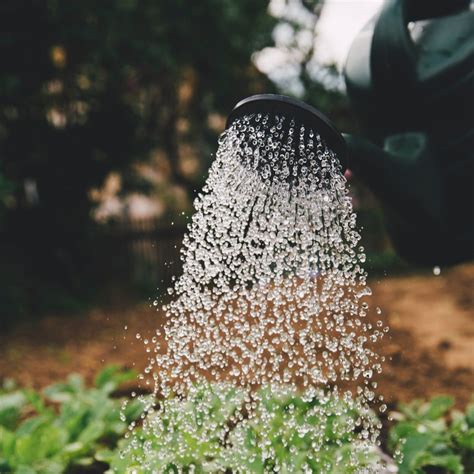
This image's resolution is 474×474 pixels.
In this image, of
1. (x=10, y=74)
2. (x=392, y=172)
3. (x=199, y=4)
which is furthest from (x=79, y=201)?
(x=392, y=172)

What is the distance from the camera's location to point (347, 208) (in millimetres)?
2100

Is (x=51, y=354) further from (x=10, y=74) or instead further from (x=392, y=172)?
(x=392, y=172)

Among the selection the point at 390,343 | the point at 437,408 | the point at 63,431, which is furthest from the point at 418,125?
the point at 390,343

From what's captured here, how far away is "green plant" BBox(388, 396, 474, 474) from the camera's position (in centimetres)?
229

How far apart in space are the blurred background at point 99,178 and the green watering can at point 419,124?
3.00m

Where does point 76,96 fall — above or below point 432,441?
above

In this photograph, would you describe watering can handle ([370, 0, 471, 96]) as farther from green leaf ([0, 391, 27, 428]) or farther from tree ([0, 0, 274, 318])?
tree ([0, 0, 274, 318])

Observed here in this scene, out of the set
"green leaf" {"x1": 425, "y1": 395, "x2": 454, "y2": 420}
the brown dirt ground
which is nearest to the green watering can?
"green leaf" {"x1": 425, "y1": 395, "x2": 454, "y2": 420}

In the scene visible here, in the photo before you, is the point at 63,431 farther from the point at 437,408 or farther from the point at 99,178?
the point at 99,178

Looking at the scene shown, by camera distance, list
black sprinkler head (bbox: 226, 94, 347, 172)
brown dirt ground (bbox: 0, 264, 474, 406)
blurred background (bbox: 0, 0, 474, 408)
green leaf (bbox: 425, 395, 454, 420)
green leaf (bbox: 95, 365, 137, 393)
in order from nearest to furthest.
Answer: black sprinkler head (bbox: 226, 94, 347, 172), green leaf (bbox: 425, 395, 454, 420), green leaf (bbox: 95, 365, 137, 393), brown dirt ground (bbox: 0, 264, 474, 406), blurred background (bbox: 0, 0, 474, 408)

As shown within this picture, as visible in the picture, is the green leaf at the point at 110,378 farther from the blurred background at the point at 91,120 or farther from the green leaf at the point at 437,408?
the blurred background at the point at 91,120

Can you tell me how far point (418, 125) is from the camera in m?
2.03

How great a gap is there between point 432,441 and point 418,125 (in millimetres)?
1340

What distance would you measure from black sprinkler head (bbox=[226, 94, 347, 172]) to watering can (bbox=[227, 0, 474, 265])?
0.37 feet
